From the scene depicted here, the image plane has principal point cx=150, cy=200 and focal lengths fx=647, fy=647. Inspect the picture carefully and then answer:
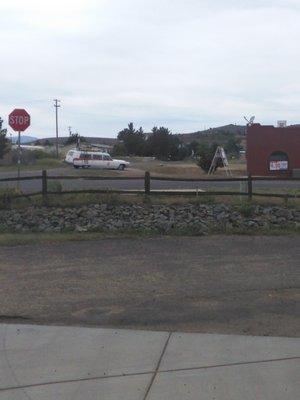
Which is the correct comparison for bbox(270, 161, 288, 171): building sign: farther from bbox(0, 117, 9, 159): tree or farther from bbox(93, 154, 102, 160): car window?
bbox(0, 117, 9, 159): tree

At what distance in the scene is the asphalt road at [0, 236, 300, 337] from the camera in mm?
6586

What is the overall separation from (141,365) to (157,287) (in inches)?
115

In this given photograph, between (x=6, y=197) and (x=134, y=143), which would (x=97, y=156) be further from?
(x=134, y=143)

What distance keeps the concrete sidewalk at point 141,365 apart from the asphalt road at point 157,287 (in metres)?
0.42

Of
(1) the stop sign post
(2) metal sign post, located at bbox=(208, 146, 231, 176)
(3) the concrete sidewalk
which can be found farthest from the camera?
(2) metal sign post, located at bbox=(208, 146, 231, 176)

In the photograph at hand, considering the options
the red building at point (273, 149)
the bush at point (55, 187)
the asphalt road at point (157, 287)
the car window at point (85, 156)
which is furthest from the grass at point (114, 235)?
the car window at point (85, 156)

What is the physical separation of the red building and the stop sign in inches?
962

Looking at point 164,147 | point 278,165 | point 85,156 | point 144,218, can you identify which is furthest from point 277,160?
point 164,147

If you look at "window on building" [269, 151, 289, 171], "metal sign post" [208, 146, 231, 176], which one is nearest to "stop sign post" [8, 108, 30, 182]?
"metal sign post" [208, 146, 231, 176]

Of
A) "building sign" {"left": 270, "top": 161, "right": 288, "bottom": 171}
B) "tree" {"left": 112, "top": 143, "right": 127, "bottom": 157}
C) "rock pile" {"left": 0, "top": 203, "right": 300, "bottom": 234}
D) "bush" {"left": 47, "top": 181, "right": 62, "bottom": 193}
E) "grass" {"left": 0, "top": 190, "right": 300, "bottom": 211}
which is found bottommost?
"rock pile" {"left": 0, "top": 203, "right": 300, "bottom": 234}

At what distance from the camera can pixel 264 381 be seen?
4.82 metres

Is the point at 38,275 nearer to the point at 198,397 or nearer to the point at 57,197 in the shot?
the point at 198,397

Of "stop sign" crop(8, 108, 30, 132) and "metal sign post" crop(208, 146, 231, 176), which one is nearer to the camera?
"stop sign" crop(8, 108, 30, 132)

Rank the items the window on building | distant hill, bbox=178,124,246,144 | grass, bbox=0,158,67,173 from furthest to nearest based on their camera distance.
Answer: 1. distant hill, bbox=178,124,246,144
2. grass, bbox=0,158,67,173
3. the window on building
